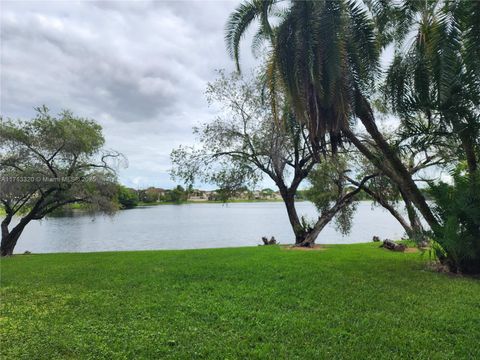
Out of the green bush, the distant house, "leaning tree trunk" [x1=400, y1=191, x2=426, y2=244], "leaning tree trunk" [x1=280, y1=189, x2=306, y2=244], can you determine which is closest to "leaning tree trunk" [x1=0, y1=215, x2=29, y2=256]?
the distant house

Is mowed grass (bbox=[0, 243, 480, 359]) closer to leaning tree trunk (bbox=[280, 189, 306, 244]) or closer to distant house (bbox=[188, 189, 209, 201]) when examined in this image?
leaning tree trunk (bbox=[280, 189, 306, 244])

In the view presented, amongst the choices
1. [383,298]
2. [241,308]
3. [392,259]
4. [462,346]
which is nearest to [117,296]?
[241,308]

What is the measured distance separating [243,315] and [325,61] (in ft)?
18.4

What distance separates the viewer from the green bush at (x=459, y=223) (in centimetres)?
798

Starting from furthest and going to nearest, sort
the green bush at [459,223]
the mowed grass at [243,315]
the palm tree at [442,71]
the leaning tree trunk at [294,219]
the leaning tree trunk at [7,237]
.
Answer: the leaning tree trunk at [7,237] → the leaning tree trunk at [294,219] → the green bush at [459,223] → the palm tree at [442,71] → the mowed grass at [243,315]

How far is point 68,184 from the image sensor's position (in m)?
17.1

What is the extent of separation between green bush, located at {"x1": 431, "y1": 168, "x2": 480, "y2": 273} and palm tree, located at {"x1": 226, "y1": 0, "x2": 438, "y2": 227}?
57 cm

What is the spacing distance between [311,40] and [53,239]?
26976 millimetres

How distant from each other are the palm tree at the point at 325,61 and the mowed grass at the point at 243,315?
3408mm

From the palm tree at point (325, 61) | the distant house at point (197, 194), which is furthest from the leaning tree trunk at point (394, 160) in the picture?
the distant house at point (197, 194)

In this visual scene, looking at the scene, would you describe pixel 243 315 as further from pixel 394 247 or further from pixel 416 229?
pixel 394 247

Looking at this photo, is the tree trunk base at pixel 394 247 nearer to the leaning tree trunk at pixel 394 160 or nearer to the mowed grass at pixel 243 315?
the leaning tree trunk at pixel 394 160

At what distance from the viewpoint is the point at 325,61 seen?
7.99m

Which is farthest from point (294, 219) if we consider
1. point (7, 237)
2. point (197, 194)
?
point (7, 237)
